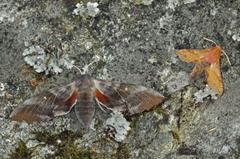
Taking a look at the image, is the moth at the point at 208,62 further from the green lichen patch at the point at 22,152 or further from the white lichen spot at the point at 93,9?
the green lichen patch at the point at 22,152

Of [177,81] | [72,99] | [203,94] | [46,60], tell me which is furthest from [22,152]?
[203,94]

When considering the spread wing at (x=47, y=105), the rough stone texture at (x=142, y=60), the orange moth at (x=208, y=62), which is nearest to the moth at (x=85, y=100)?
the spread wing at (x=47, y=105)

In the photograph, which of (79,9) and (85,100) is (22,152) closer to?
(85,100)

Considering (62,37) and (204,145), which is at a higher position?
(62,37)

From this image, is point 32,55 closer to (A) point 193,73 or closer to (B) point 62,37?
(B) point 62,37

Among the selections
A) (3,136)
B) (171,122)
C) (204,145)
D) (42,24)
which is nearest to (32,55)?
(42,24)

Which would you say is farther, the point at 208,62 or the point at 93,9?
the point at 93,9

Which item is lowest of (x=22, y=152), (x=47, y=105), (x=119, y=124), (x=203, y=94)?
(x=22, y=152)

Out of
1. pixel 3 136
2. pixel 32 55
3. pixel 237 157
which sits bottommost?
pixel 237 157
